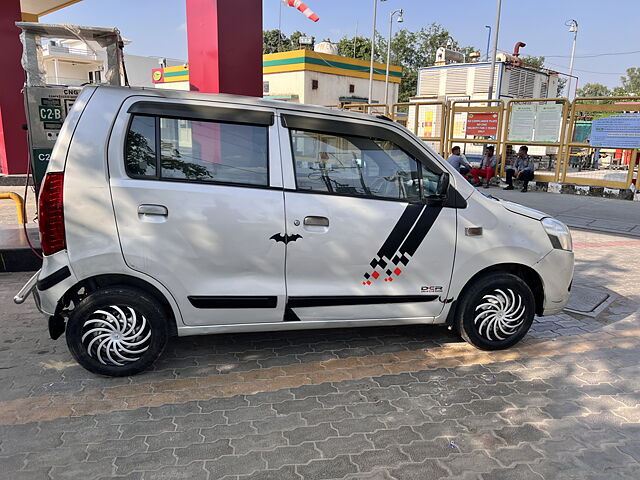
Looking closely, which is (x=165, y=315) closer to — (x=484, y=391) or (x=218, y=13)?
(x=484, y=391)

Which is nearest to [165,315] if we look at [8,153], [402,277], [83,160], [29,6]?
[83,160]

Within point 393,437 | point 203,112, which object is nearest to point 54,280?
point 203,112

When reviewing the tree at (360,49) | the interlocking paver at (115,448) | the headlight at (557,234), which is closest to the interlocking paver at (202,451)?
the interlocking paver at (115,448)

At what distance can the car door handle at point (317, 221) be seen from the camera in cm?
351

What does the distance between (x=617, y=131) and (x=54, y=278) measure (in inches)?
537

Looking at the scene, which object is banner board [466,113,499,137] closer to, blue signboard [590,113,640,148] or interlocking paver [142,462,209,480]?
blue signboard [590,113,640,148]

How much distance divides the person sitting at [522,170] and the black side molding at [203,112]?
1250cm

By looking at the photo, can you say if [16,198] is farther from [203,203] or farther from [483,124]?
[483,124]

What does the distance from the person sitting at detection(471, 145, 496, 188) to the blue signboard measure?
114 inches

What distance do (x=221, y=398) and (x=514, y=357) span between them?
94.2 inches

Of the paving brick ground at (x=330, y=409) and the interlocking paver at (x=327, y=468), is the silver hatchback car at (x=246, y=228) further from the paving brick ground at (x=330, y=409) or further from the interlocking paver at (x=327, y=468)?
the interlocking paver at (x=327, y=468)

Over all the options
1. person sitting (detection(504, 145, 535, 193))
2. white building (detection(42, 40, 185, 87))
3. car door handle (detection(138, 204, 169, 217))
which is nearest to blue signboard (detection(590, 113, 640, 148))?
person sitting (detection(504, 145, 535, 193))

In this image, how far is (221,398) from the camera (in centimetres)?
337

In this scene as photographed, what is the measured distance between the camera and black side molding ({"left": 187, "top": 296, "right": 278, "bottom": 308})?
3.49m
